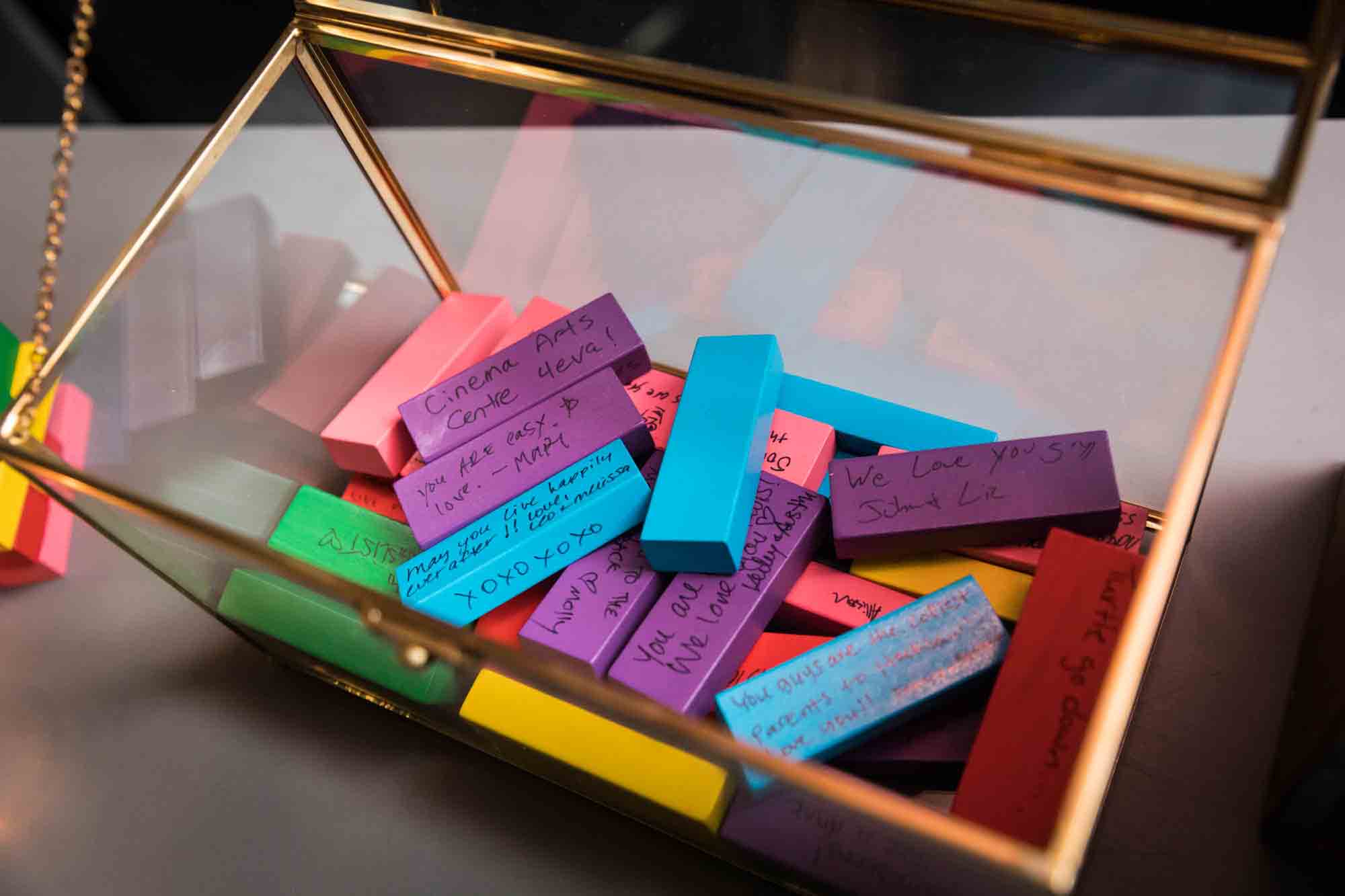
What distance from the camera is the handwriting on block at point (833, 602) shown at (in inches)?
37.5

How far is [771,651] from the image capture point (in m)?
0.95

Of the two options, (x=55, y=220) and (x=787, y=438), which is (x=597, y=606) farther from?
(x=55, y=220)

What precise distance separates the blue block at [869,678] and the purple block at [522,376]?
39 centimetres

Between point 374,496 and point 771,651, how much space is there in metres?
0.49

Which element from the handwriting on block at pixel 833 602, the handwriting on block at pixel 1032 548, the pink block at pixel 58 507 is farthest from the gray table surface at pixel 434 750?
the handwriting on block at pixel 833 602

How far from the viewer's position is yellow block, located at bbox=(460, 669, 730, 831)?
0.80 metres

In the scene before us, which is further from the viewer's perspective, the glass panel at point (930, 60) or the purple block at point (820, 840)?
the glass panel at point (930, 60)

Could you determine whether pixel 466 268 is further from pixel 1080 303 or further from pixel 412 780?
pixel 1080 303

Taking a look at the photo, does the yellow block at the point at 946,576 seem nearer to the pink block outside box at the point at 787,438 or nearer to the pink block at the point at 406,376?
the pink block outside box at the point at 787,438

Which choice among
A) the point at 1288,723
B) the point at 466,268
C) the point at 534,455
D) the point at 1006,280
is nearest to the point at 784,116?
the point at 1006,280

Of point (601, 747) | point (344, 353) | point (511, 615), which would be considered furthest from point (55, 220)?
point (601, 747)

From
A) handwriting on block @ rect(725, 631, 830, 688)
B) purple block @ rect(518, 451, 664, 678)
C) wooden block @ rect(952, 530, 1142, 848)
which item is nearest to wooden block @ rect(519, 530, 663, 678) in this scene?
purple block @ rect(518, 451, 664, 678)

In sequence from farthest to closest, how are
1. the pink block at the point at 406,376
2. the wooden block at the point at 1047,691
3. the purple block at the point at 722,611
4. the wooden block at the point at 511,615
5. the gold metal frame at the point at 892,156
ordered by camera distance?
the pink block at the point at 406,376
the wooden block at the point at 511,615
the purple block at the point at 722,611
the wooden block at the point at 1047,691
the gold metal frame at the point at 892,156

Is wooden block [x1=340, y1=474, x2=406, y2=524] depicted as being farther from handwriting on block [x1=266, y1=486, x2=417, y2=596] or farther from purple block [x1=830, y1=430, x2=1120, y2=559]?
purple block [x1=830, y1=430, x2=1120, y2=559]
